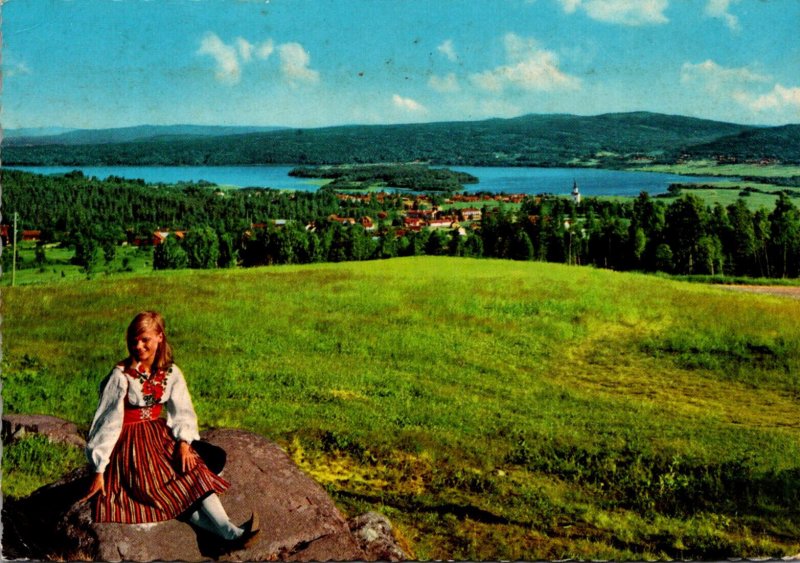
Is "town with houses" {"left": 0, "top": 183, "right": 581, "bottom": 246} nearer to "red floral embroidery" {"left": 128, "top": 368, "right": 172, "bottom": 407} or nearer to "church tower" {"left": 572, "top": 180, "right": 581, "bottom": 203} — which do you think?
"church tower" {"left": 572, "top": 180, "right": 581, "bottom": 203}

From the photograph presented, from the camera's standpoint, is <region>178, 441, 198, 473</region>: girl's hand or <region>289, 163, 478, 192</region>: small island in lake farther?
<region>289, 163, 478, 192</region>: small island in lake

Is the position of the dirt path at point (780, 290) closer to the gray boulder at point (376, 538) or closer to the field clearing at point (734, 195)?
the field clearing at point (734, 195)

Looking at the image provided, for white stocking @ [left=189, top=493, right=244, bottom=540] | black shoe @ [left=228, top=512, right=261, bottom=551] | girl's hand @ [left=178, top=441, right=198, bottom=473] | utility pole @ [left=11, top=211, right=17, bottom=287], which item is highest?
utility pole @ [left=11, top=211, right=17, bottom=287]

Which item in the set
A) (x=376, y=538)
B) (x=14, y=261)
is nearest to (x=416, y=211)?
(x=14, y=261)

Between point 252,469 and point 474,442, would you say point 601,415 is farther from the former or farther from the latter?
point 252,469

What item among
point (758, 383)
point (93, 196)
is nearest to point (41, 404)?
point (93, 196)

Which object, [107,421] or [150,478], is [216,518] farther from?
[107,421]

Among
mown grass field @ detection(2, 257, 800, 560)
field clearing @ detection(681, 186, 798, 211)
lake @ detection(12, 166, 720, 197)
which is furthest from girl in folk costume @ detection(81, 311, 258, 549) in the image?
field clearing @ detection(681, 186, 798, 211)
